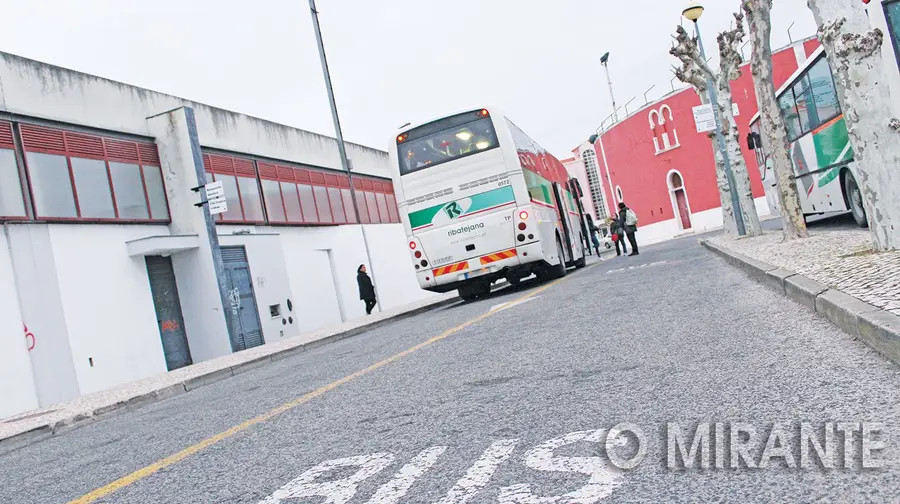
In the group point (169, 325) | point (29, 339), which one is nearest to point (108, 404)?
point (29, 339)

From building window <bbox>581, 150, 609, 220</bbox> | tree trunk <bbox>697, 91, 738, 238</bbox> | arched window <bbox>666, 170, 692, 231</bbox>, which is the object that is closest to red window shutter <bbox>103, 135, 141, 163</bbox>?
tree trunk <bbox>697, 91, 738, 238</bbox>

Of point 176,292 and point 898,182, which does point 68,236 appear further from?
point 898,182

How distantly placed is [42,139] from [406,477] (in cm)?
1620

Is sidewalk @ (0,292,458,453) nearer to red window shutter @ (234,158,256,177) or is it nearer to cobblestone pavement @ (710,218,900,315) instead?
cobblestone pavement @ (710,218,900,315)

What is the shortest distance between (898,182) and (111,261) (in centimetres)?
1573

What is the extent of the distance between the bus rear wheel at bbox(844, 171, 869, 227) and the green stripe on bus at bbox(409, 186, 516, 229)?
6141 mm

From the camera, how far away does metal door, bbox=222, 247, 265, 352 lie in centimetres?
2136

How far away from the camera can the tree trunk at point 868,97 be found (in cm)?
837

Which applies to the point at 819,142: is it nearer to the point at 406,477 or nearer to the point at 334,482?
the point at 406,477

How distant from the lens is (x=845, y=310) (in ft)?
18.4

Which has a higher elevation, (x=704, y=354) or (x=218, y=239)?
(x=218, y=239)

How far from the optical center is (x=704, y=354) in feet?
18.8

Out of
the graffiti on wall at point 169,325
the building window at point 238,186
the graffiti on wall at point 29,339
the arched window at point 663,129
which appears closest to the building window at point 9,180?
the graffiti on wall at point 29,339

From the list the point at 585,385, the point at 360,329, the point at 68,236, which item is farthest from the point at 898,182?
the point at 68,236
